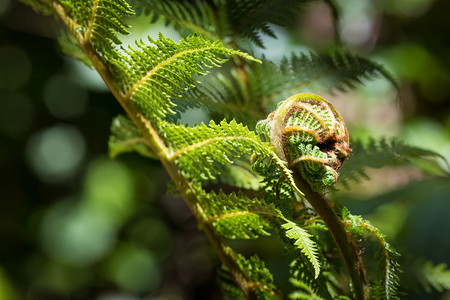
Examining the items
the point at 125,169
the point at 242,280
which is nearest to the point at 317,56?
the point at 242,280

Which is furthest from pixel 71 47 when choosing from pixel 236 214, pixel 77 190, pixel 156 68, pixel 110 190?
pixel 77 190

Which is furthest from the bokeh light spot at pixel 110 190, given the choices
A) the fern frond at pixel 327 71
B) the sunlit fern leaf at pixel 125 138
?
the fern frond at pixel 327 71

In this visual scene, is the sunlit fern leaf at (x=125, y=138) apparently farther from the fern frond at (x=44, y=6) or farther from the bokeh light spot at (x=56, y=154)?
the bokeh light spot at (x=56, y=154)

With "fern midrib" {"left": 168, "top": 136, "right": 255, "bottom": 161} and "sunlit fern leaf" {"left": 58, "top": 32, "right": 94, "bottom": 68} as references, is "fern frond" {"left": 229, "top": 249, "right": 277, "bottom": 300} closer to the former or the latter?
"fern midrib" {"left": 168, "top": 136, "right": 255, "bottom": 161}

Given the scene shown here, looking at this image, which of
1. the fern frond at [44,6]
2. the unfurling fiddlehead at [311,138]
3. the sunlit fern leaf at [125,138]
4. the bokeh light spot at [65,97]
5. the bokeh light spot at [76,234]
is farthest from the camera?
the bokeh light spot at [65,97]

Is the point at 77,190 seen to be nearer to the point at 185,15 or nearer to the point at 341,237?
the point at 185,15

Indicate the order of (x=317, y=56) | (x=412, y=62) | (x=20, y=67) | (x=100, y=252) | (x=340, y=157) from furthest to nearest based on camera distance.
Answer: (x=412, y=62)
(x=20, y=67)
(x=100, y=252)
(x=317, y=56)
(x=340, y=157)

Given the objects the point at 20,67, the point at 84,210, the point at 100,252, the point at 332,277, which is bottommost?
the point at 100,252

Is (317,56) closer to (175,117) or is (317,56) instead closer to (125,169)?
(175,117)
